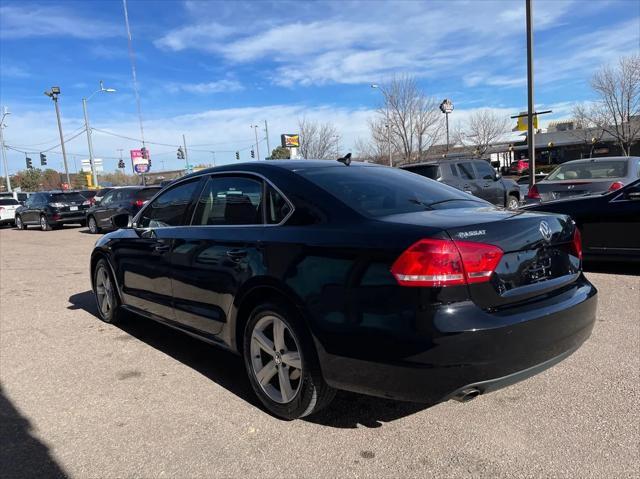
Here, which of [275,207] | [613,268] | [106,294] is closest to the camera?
[275,207]

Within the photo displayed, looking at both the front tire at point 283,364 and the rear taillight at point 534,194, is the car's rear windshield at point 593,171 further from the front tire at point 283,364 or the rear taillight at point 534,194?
the front tire at point 283,364

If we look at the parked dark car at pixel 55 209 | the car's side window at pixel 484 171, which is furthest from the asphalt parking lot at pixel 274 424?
the parked dark car at pixel 55 209

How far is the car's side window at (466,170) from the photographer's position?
Result: 1280cm

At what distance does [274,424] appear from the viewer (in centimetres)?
326

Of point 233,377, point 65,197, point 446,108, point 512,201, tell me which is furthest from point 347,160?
point 446,108

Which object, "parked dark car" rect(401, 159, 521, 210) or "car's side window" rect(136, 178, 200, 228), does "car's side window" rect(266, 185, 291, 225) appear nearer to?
"car's side window" rect(136, 178, 200, 228)

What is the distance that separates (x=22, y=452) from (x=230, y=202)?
2.05 metres

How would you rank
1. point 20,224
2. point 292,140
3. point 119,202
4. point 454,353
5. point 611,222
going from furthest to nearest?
1. point 292,140
2. point 20,224
3. point 119,202
4. point 611,222
5. point 454,353

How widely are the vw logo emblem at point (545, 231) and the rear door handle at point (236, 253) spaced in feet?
6.00

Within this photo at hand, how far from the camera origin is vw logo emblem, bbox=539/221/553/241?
298 cm

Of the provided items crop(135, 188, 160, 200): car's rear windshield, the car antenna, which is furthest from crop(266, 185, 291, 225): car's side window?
crop(135, 188, 160, 200): car's rear windshield

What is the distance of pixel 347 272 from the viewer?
280 centimetres

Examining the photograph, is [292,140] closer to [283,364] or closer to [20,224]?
[20,224]

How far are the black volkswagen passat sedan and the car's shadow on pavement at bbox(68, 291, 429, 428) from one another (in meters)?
0.30
